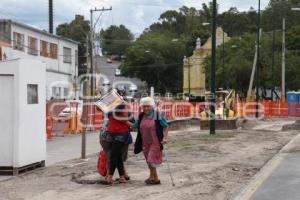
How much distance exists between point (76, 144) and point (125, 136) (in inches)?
374

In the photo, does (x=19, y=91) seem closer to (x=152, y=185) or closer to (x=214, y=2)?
(x=152, y=185)

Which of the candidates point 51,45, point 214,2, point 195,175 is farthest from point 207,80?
point 195,175

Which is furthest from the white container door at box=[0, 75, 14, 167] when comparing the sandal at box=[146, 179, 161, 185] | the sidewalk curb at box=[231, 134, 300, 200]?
the sidewalk curb at box=[231, 134, 300, 200]

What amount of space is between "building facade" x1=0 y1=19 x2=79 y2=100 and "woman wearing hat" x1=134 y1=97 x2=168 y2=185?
38.0 meters

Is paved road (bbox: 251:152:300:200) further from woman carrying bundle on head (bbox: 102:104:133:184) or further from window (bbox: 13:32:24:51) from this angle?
window (bbox: 13:32:24:51)

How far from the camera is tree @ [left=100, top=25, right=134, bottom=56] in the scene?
420 feet

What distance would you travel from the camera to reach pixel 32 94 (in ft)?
43.7

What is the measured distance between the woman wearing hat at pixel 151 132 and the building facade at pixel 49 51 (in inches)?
1495

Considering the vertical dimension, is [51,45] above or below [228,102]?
above

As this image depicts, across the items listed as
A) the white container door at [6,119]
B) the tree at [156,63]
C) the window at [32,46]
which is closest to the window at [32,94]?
the white container door at [6,119]

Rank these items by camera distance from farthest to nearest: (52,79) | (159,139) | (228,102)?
(52,79) < (228,102) < (159,139)

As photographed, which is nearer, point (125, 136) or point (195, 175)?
point (125, 136)

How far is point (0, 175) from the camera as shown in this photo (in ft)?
41.9

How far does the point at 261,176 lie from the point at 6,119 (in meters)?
5.25
